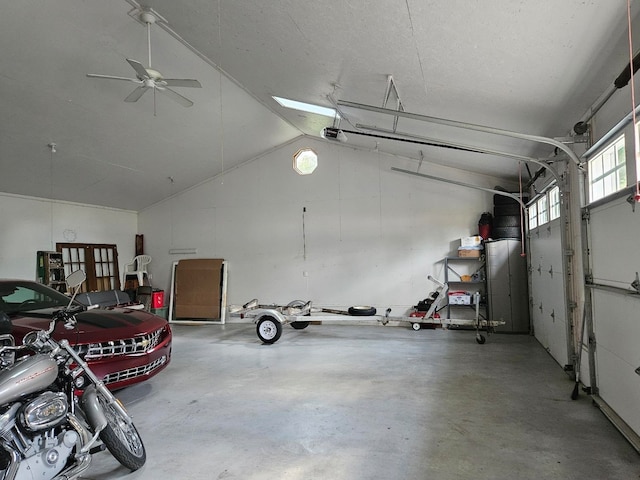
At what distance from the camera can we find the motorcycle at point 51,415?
172 cm

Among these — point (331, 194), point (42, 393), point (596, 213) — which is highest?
point (331, 194)

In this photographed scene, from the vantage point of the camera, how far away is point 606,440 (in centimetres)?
256

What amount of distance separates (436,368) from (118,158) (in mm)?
6336

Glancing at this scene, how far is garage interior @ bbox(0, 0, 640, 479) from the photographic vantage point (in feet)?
8.12

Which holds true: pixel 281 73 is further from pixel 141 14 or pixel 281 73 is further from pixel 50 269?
pixel 50 269

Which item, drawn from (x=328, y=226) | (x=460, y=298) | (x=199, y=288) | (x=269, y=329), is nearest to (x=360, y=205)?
(x=328, y=226)

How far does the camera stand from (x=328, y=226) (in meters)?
7.93

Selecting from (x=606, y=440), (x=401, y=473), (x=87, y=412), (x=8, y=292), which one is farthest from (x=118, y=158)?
(x=606, y=440)

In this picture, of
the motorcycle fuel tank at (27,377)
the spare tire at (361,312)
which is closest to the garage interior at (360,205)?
the spare tire at (361,312)

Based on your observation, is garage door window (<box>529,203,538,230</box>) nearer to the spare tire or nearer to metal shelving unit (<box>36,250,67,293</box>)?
the spare tire

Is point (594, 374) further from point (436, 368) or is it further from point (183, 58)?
point (183, 58)

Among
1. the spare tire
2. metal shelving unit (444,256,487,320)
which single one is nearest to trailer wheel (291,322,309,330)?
the spare tire

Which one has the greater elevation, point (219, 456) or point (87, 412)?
point (87, 412)

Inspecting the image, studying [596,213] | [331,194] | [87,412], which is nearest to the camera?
[87,412]
